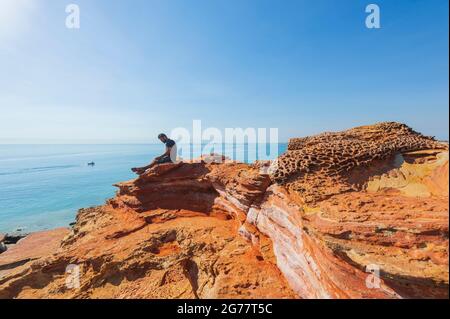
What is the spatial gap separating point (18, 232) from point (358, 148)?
21.6 m

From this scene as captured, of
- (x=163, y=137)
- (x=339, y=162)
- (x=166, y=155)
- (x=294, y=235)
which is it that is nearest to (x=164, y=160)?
(x=166, y=155)

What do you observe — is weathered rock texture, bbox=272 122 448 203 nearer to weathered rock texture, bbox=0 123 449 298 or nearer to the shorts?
weathered rock texture, bbox=0 123 449 298

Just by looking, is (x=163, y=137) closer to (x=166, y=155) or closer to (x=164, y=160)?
(x=166, y=155)

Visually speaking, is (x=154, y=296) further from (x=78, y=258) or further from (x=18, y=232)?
(x=18, y=232)

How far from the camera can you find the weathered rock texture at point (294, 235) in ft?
8.21

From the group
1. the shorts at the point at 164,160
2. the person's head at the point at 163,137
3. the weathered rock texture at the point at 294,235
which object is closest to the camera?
the weathered rock texture at the point at 294,235

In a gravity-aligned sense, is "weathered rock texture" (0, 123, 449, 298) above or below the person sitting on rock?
below

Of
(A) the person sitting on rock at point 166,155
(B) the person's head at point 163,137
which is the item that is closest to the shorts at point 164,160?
(A) the person sitting on rock at point 166,155

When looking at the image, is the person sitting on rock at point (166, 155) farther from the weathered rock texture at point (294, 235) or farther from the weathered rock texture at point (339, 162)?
the weathered rock texture at point (339, 162)

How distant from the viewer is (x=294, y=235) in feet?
12.0

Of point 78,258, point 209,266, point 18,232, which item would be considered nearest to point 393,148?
point 209,266

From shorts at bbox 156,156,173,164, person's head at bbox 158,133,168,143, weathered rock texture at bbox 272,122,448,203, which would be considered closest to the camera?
weathered rock texture at bbox 272,122,448,203

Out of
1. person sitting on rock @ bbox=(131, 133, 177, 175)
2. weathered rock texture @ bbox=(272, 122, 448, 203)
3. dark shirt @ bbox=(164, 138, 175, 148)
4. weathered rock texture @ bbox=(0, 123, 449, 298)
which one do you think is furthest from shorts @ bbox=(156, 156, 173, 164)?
weathered rock texture @ bbox=(272, 122, 448, 203)

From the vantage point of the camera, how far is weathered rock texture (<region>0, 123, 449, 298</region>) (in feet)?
8.21
